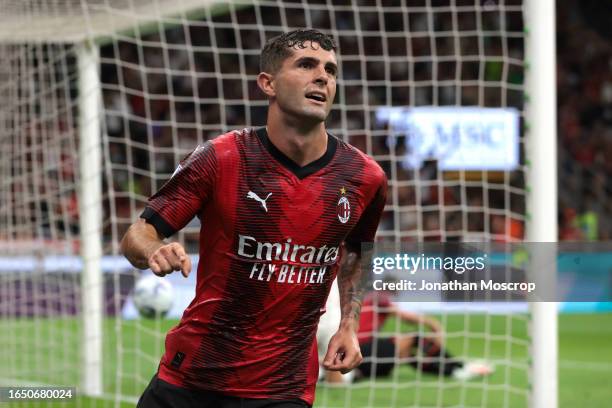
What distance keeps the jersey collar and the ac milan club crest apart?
0.14 metres

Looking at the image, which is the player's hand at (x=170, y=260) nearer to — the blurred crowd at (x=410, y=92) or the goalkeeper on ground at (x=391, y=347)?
the goalkeeper on ground at (x=391, y=347)

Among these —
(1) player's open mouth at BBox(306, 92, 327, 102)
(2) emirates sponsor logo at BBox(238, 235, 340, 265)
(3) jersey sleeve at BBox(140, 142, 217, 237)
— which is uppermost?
(1) player's open mouth at BBox(306, 92, 327, 102)

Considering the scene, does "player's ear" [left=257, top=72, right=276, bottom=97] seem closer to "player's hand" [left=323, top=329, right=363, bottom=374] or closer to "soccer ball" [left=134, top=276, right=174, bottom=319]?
"player's hand" [left=323, top=329, right=363, bottom=374]

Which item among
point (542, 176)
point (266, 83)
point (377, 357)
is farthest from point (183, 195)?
point (377, 357)

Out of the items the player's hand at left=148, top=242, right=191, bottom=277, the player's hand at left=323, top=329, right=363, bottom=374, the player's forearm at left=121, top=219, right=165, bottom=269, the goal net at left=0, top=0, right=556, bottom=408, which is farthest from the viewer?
the goal net at left=0, top=0, right=556, bottom=408

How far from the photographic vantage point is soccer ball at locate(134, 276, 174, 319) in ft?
24.5

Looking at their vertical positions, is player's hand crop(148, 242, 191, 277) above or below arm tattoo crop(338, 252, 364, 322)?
below

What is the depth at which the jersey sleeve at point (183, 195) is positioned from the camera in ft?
11.3

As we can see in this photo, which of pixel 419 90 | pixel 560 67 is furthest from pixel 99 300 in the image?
pixel 560 67

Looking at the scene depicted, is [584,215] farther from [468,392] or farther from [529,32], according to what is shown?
[529,32]

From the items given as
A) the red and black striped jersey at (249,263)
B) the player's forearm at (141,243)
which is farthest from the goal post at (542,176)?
the player's forearm at (141,243)

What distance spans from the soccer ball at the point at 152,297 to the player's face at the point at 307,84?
4131 mm

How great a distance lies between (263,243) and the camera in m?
3.53

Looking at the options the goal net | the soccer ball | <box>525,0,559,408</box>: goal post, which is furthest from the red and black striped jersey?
the soccer ball
